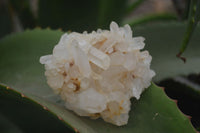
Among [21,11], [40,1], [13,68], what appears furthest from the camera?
[21,11]

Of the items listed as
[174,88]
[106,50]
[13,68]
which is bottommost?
[174,88]

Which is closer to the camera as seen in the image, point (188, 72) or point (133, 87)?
point (133, 87)

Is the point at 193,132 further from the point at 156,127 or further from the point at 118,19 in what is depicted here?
the point at 118,19

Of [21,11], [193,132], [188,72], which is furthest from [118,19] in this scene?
[193,132]

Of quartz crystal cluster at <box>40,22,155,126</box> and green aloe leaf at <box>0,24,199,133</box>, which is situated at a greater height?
quartz crystal cluster at <box>40,22,155,126</box>
